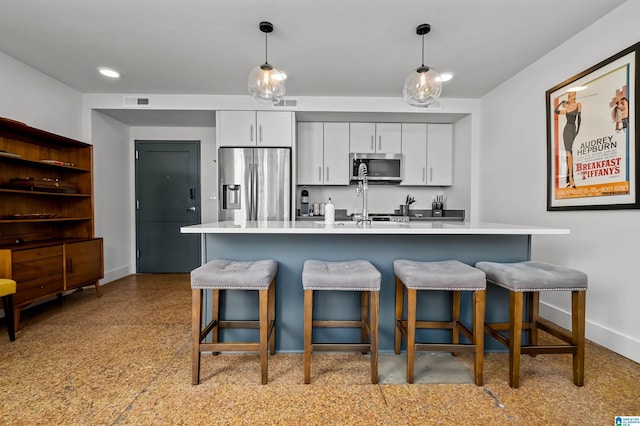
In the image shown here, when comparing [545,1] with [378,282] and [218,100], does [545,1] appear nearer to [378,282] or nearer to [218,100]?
[378,282]

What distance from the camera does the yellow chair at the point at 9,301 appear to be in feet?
7.24

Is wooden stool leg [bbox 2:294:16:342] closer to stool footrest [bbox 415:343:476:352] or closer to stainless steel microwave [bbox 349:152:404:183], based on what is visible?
stool footrest [bbox 415:343:476:352]

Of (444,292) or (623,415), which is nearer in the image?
(623,415)

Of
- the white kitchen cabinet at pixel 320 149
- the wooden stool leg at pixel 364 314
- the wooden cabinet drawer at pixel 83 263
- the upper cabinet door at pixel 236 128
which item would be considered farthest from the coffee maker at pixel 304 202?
the wooden cabinet drawer at pixel 83 263

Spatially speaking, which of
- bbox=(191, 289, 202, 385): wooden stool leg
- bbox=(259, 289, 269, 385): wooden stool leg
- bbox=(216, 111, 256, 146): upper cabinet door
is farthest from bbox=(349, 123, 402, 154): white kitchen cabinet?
bbox=(191, 289, 202, 385): wooden stool leg

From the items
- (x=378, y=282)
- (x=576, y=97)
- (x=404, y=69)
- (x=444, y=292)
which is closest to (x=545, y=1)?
(x=576, y=97)

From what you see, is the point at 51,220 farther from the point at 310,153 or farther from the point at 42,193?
the point at 310,153

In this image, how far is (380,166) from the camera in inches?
167

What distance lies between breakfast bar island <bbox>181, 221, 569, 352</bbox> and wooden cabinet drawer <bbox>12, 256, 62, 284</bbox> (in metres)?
1.80

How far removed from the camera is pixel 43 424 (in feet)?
4.52

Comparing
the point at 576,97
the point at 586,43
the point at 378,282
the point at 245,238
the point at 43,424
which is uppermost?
the point at 586,43

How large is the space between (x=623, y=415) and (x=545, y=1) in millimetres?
2569

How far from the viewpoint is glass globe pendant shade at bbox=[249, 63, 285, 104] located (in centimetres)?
214

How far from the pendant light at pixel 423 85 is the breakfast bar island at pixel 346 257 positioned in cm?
101
